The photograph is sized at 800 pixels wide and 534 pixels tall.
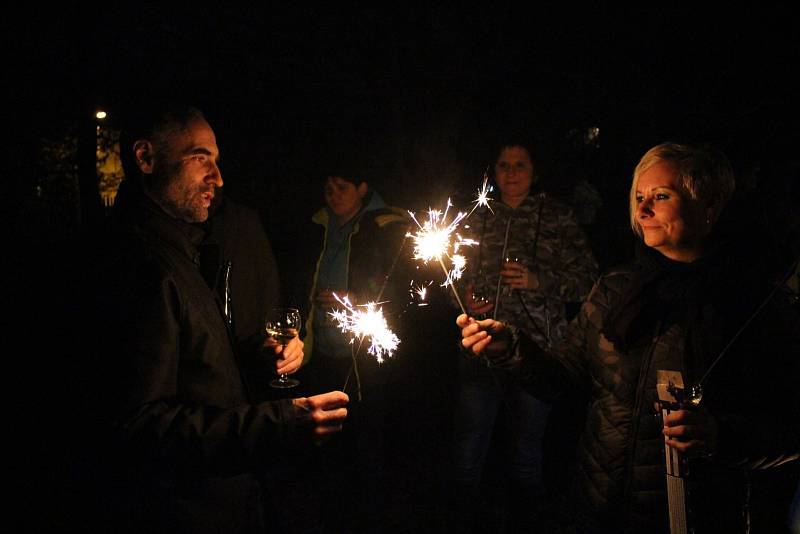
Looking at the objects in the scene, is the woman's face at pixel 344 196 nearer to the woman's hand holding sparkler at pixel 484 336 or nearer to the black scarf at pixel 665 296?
the woman's hand holding sparkler at pixel 484 336

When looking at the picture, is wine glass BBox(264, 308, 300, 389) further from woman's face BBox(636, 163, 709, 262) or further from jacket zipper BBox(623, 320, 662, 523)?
woman's face BBox(636, 163, 709, 262)

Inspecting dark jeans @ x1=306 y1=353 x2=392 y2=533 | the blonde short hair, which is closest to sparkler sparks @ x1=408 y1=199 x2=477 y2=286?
dark jeans @ x1=306 y1=353 x2=392 y2=533

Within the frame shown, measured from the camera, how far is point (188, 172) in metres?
2.44

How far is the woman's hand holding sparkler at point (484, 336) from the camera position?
2557mm

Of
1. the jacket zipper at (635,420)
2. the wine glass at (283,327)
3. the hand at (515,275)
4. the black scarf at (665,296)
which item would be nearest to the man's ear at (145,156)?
the wine glass at (283,327)

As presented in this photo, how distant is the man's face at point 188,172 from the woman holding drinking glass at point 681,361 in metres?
1.40

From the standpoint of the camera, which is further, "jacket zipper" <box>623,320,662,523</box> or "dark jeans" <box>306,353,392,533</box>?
"dark jeans" <box>306,353,392,533</box>

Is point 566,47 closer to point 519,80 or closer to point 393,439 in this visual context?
point 519,80

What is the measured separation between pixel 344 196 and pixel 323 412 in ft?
9.91

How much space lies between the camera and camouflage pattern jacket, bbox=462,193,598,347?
162 inches

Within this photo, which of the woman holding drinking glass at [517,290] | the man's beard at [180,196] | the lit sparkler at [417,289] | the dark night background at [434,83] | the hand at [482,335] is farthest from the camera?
the dark night background at [434,83]

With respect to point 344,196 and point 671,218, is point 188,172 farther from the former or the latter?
point 344,196

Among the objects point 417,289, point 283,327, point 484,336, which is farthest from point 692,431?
point 417,289

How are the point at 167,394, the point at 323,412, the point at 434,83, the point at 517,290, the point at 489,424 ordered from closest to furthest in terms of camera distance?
1. the point at 167,394
2. the point at 323,412
3. the point at 517,290
4. the point at 489,424
5. the point at 434,83
